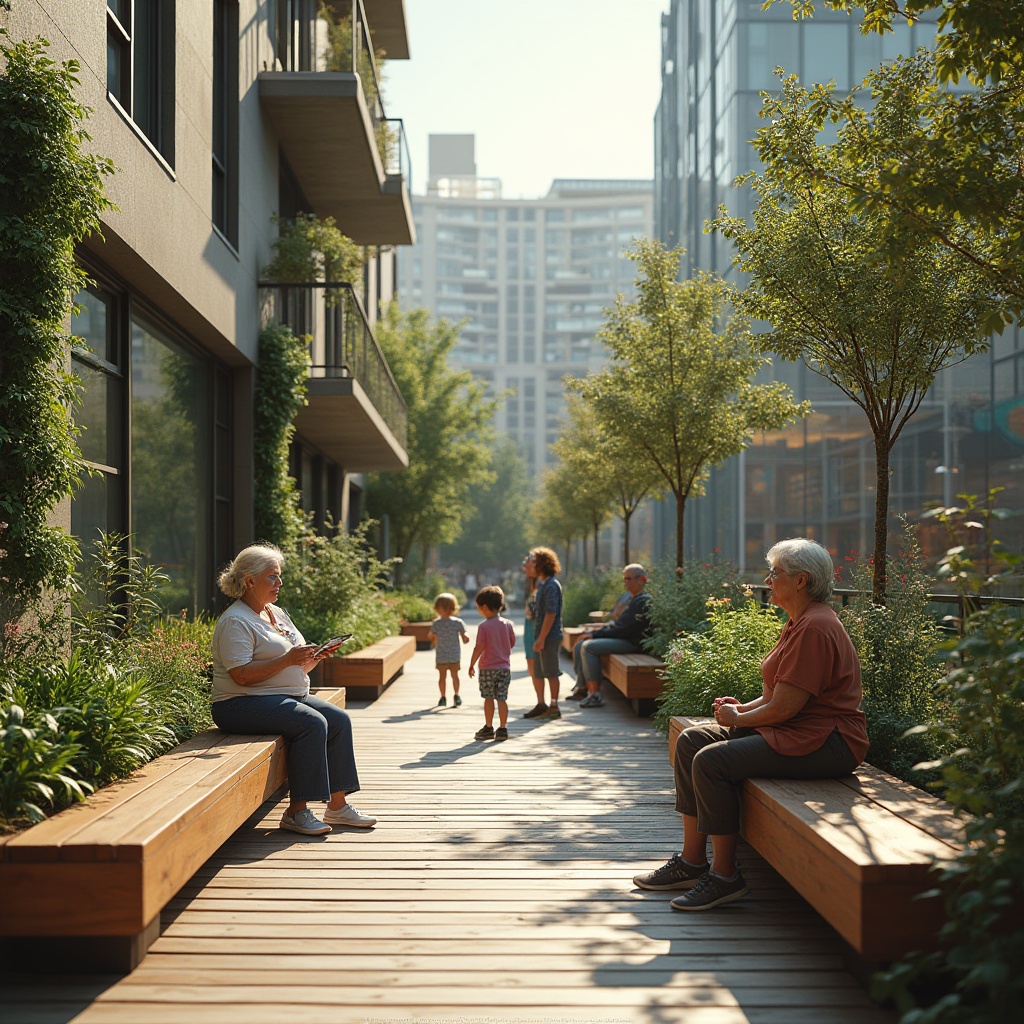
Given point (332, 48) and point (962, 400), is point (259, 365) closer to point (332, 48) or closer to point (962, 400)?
point (332, 48)

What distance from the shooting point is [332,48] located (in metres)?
17.4

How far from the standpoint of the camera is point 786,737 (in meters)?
5.07

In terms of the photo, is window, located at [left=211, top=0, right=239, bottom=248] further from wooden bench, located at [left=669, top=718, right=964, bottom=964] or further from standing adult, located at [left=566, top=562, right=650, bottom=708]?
wooden bench, located at [left=669, top=718, right=964, bottom=964]

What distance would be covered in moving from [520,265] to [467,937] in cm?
14895

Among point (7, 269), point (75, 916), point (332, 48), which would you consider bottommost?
point (75, 916)

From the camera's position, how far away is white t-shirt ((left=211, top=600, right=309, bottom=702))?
20.0ft

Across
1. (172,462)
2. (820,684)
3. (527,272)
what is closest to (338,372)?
(172,462)

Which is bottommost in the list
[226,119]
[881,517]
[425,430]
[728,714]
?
[728,714]

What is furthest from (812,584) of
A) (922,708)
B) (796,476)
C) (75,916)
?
(796,476)

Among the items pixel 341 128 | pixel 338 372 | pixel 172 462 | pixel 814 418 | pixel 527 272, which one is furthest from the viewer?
pixel 527 272

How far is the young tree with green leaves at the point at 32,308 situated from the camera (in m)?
5.94

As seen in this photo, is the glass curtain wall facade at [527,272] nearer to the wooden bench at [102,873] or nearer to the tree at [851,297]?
the tree at [851,297]

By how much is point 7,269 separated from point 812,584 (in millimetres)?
4690

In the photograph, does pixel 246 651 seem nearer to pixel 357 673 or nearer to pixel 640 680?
pixel 640 680
